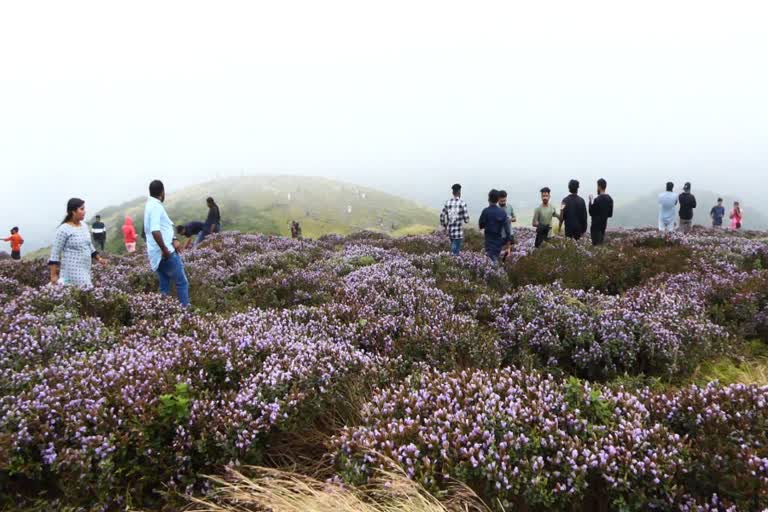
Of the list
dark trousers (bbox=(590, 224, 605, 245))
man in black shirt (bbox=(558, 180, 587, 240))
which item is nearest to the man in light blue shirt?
man in black shirt (bbox=(558, 180, 587, 240))

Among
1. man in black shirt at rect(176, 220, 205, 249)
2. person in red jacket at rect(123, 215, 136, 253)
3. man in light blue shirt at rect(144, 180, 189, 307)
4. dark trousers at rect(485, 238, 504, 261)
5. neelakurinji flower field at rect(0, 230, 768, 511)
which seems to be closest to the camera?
neelakurinji flower field at rect(0, 230, 768, 511)

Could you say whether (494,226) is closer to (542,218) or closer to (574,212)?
(542,218)

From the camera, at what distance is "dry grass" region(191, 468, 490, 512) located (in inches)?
116

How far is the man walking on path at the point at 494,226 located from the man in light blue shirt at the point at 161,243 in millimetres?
7829

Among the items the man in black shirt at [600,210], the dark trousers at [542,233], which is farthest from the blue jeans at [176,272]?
the man in black shirt at [600,210]

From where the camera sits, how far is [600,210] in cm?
1401

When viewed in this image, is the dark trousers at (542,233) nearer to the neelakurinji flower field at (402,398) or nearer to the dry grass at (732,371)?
the neelakurinji flower field at (402,398)

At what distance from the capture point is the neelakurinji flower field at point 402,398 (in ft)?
10.5

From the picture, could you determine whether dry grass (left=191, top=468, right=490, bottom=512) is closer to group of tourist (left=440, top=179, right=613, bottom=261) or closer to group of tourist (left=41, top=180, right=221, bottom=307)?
group of tourist (left=41, top=180, right=221, bottom=307)

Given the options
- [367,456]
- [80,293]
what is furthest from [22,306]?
[367,456]

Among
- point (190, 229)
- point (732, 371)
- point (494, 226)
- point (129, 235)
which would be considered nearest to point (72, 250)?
point (494, 226)

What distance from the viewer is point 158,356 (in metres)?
4.75

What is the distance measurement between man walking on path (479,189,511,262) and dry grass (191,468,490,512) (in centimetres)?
973

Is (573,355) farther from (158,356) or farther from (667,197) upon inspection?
(667,197)
